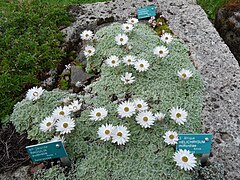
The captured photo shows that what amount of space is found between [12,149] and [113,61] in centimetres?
121

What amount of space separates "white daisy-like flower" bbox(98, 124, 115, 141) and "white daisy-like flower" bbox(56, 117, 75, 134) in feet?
0.75

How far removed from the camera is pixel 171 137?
2473 mm

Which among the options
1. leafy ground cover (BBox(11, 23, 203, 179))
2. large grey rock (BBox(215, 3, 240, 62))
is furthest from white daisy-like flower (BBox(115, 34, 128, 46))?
large grey rock (BBox(215, 3, 240, 62))

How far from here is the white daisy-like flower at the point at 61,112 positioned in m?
2.63

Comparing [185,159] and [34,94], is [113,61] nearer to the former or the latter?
[34,94]

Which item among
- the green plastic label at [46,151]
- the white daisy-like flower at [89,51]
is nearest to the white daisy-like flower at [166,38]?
the white daisy-like flower at [89,51]

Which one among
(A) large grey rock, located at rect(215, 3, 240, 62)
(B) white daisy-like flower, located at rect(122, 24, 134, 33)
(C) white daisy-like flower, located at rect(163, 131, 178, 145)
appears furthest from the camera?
(A) large grey rock, located at rect(215, 3, 240, 62)

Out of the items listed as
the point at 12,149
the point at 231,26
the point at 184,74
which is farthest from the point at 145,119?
the point at 231,26

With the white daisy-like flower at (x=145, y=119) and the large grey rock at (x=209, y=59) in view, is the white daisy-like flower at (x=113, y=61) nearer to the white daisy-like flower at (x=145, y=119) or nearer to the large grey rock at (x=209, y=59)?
the white daisy-like flower at (x=145, y=119)

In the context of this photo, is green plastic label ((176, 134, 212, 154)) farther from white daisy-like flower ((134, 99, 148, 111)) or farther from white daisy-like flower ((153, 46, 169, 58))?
white daisy-like flower ((153, 46, 169, 58))

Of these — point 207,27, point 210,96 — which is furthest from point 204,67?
point 207,27

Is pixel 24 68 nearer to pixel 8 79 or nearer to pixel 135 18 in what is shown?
pixel 8 79

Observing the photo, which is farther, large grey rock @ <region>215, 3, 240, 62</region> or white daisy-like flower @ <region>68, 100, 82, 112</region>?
large grey rock @ <region>215, 3, 240, 62</region>

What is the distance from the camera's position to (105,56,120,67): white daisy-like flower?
9.99 feet
